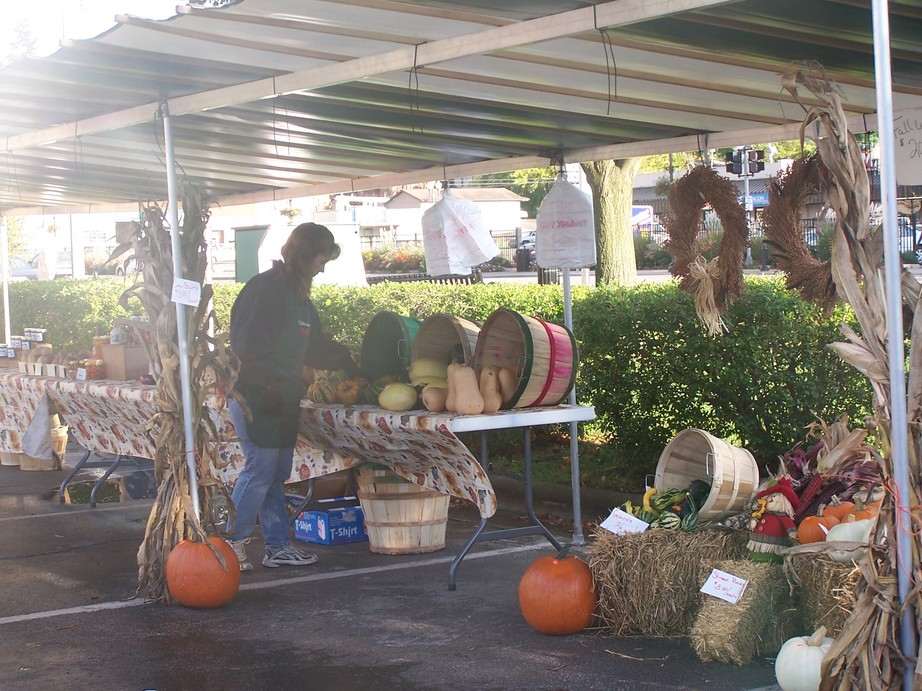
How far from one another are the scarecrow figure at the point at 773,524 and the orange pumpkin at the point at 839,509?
Result: 13cm

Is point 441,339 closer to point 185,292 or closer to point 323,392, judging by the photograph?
point 323,392

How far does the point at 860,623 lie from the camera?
3340mm

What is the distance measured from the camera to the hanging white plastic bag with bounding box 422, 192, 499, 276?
23.8ft

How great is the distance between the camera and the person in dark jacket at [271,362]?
5938mm

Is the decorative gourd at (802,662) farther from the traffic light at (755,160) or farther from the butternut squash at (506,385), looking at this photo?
the traffic light at (755,160)

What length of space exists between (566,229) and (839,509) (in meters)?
2.87

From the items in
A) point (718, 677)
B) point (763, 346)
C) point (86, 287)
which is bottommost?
point (718, 677)

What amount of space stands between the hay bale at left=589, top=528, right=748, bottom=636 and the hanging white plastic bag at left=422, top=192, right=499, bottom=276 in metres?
2.83

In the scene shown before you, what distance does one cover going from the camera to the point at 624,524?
4824 mm

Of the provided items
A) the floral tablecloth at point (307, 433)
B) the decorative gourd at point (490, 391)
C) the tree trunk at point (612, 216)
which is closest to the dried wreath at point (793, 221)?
the decorative gourd at point (490, 391)

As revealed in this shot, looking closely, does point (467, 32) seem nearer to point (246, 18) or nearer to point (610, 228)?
point (246, 18)

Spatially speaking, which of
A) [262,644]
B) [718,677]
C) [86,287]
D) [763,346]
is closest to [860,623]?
[718,677]

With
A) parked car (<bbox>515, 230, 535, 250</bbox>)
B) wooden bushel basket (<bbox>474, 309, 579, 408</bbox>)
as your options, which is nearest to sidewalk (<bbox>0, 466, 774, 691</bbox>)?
wooden bushel basket (<bbox>474, 309, 579, 408</bbox>)

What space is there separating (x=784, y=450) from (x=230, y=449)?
371 centimetres
